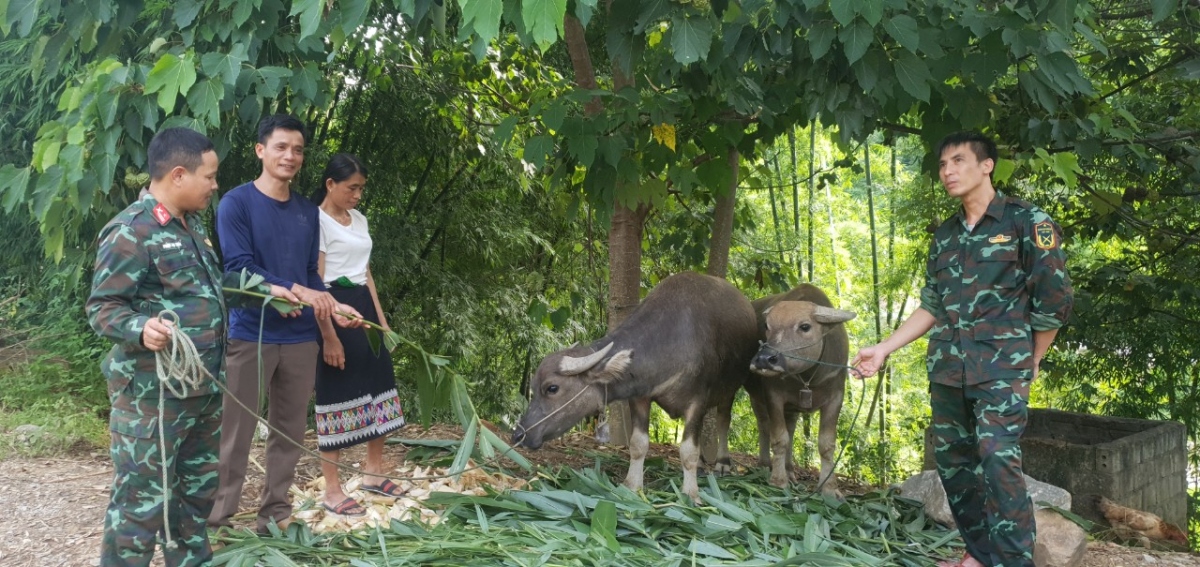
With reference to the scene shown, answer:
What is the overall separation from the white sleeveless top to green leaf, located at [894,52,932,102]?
8.53ft

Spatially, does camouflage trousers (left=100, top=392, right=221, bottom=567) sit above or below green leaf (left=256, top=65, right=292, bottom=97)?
below

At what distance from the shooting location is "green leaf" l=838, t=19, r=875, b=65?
12.2 feet

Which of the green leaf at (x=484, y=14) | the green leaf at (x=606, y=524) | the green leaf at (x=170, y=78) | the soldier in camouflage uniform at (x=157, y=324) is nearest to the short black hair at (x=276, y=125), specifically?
the green leaf at (x=170, y=78)

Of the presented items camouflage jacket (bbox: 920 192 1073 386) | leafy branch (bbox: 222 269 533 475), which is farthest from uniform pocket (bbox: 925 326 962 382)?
leafy branch (bbox: 222 269 533 475)

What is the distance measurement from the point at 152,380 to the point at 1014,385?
334 cm

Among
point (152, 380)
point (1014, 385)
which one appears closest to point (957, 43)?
point (1014, 385)

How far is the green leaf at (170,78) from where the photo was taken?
3.86 metres

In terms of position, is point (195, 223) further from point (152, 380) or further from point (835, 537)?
point (835, 537)

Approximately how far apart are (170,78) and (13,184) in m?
1.03

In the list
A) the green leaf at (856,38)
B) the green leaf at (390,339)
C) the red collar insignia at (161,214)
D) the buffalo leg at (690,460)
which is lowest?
the buffalo leg at (690,460)

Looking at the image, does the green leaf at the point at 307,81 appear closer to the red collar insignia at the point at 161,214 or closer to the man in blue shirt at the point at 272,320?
the man in blue shirt at the point at 272,320

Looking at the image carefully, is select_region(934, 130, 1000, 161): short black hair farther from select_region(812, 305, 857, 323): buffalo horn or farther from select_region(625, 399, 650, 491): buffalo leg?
select_region(625, 399, 650, 491): buffalo leg

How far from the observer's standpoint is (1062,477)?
20.6ft

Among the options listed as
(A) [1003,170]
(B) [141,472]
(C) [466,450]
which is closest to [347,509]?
(C) [466,450]
